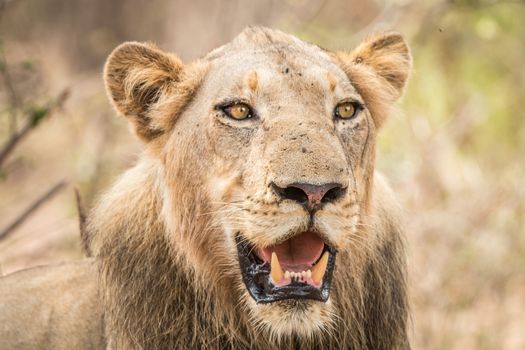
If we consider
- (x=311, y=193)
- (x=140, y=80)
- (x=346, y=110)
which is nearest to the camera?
(x=311, y=193)

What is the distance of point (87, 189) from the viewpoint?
1004 cm

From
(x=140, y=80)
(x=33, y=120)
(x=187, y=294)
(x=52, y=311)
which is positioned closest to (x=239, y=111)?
(x=140, y=80)

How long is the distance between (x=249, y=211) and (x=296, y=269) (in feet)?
1.04

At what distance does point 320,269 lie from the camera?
4266 mm

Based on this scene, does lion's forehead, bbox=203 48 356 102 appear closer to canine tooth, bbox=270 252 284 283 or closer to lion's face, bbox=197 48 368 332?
lion's face, bbox=197 48 368 332

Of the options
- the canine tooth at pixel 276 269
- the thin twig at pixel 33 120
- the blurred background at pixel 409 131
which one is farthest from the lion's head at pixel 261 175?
the thin twig at pixel 33 120

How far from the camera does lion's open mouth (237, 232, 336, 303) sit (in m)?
4.14

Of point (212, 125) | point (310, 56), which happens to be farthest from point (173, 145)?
point (310, 56)

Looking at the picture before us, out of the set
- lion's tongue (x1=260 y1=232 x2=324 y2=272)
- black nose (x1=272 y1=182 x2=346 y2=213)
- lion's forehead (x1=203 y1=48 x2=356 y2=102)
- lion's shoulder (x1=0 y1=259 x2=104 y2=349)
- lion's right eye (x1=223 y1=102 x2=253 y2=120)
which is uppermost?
lion's forehead (x1=203 y1=48 x2=356 y2=102)

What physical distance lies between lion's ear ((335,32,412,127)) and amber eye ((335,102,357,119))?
0.29 m

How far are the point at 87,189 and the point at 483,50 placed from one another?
25.3 ft

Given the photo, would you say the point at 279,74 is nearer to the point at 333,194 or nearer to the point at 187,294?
the point at 333,194

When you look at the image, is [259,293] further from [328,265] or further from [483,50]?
[483,50]

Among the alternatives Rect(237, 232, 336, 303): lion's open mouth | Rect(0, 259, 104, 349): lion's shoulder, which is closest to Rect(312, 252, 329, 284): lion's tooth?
Rect(237, 232, 336, 303): lion's open mouth
